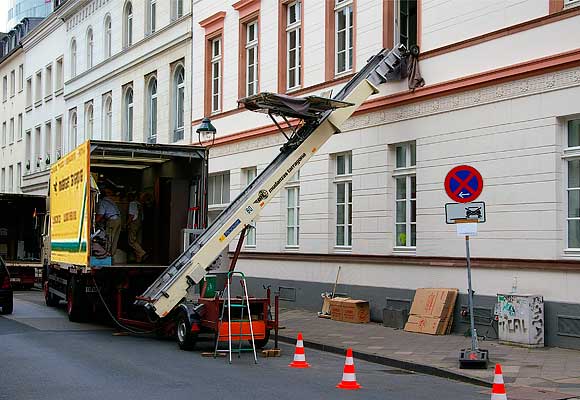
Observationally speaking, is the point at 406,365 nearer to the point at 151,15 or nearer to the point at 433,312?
the point at 433,312

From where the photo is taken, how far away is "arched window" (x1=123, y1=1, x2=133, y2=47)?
108 ft

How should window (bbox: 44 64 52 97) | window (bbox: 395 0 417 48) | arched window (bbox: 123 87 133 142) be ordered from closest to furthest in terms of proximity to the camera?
window (bbox: 395 0 417 48)
arched window (bbox: 123 87 133 142)
window (bbox: 44 64 52 97)

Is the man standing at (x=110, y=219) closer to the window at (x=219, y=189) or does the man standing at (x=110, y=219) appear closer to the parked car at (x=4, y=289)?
the parked car at (x=4, y=289)

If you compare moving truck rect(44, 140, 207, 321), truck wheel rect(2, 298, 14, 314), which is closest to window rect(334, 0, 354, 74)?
moving truck rect(44, 140, 207, 321)

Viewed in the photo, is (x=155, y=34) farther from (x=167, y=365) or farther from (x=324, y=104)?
(x=167, y=365)

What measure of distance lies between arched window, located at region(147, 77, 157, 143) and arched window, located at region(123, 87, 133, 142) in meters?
1.96

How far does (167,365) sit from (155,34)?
767 inches

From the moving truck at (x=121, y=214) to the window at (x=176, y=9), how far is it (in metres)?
10.2

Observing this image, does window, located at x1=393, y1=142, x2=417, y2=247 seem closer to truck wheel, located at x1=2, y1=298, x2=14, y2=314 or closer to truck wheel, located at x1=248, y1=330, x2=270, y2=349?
truck wheel, located at x1=248, y1=330, x2=270, y2=349

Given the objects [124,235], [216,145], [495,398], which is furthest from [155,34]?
[495,398]

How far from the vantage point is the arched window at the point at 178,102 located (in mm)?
28641

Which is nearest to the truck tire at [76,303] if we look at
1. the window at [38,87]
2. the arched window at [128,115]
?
the arched window at [128,115]

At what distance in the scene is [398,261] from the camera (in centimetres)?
1764

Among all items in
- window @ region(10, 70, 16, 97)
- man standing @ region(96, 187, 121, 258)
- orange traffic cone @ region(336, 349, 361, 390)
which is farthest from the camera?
window @ region(10, 70, 16, 97)
